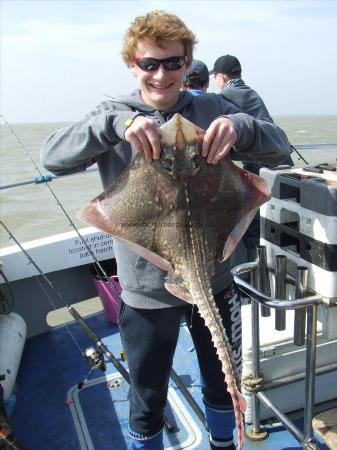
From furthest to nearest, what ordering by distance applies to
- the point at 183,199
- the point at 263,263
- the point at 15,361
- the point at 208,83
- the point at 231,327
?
the point at 208,83 → the point at 15,361 → the point at 263,263 → the point at 231,327 → the point at 183,199

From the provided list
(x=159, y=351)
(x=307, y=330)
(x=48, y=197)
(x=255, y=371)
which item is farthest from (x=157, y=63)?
(x=48, y=197)

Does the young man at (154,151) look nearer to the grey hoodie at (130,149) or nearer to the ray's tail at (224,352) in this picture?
the grey hoodie at (130,149)

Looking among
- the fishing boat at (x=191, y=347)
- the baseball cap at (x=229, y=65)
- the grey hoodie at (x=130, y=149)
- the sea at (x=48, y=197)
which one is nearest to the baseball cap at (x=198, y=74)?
the baseball cap at (x=229, y=65)

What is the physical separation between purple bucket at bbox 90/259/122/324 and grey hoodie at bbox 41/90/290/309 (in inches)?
86.6

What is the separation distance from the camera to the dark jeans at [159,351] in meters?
1.99

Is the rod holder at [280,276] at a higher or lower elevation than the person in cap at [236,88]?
lower

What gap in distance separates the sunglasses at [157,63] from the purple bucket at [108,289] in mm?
2608

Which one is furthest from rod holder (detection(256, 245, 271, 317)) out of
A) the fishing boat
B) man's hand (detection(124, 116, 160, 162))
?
man's hand (detection(124, 116, 160, 162))

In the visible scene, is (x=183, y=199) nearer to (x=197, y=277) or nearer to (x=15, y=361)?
(x=197, y=277)

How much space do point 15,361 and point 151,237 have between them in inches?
98.0

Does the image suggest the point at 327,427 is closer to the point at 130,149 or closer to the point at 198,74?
the point at 130,149

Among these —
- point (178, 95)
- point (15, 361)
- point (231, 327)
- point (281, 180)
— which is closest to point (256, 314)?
point (231, 327)

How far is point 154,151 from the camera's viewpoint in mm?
1553

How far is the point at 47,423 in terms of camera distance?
3.21 metres
